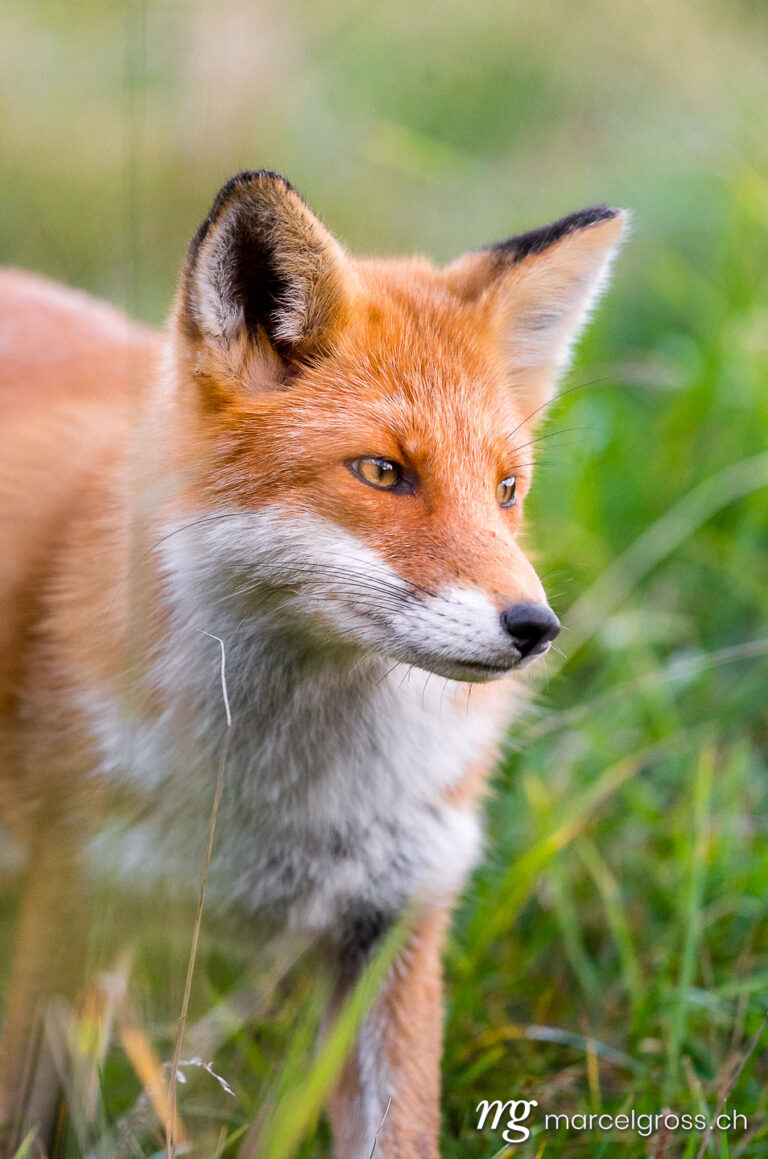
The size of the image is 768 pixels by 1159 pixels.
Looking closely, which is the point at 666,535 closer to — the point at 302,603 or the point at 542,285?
the point at 542,285

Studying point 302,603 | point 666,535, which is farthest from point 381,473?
point 666,535

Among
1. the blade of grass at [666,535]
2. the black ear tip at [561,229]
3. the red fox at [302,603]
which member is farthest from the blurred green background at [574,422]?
the black ear tip at [561,229]

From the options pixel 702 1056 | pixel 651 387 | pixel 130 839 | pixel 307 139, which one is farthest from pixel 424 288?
pixel 307 139

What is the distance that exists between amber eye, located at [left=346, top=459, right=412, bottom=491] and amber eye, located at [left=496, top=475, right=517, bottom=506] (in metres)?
0.31

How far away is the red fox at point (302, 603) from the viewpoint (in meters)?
2.67

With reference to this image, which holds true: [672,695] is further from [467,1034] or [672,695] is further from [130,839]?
[130,839]

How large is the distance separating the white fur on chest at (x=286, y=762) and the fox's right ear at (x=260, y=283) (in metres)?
0.55

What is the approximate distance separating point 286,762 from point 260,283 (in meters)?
1.29

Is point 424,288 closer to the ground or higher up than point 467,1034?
higher up

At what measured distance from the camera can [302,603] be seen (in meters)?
2.75

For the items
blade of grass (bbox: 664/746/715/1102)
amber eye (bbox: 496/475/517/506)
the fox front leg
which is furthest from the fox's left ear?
the fox front leg

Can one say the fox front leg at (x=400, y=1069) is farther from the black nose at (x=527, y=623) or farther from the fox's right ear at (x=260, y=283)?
the fox's right ear at (x=260, y=283)

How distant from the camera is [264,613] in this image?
112 inches

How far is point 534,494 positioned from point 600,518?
14.9 inches
